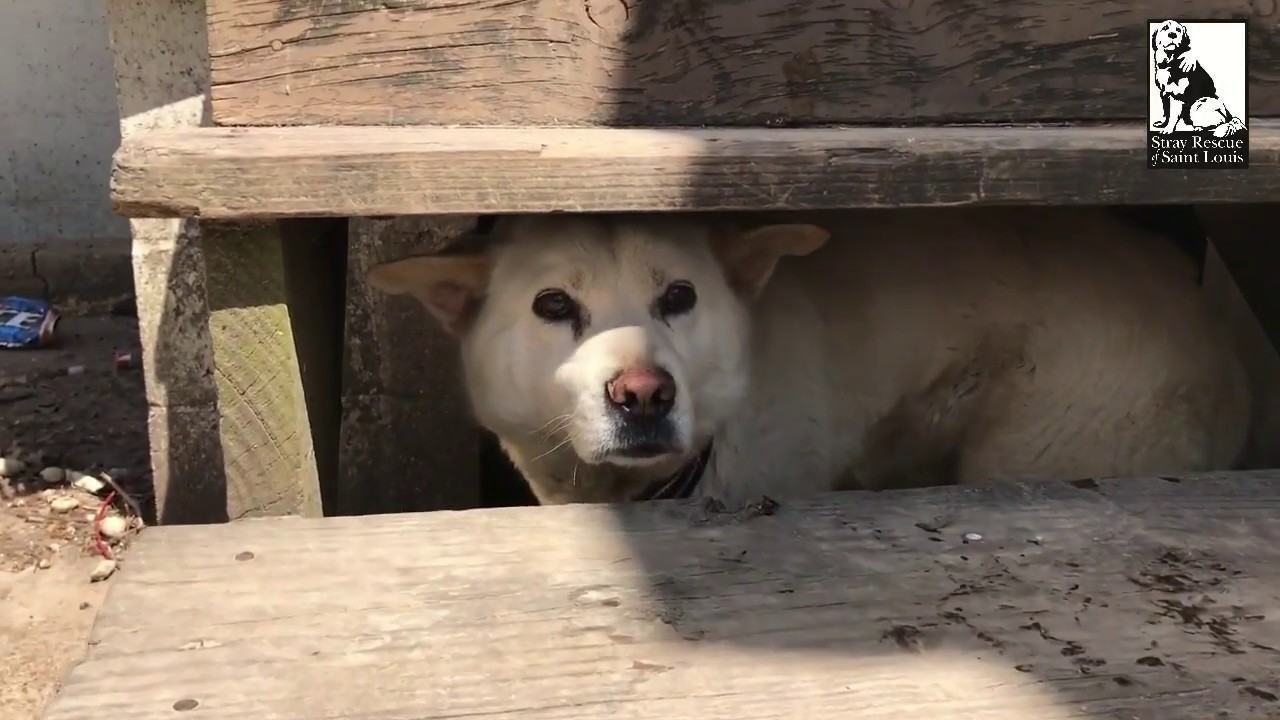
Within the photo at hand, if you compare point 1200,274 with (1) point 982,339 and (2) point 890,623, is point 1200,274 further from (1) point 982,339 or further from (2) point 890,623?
(2) point 890,623

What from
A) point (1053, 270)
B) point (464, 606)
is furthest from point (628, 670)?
point (1053, 270)

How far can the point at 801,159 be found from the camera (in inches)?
73.7

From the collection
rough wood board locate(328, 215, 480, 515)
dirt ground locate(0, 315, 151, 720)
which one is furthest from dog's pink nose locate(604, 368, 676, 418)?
dirt ground locate(0, 315, 151, 720)

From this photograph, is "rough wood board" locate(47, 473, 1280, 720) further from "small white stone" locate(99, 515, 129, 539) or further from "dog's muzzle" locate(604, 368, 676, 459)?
"small white stone" locate(99, 515, 129, 539)

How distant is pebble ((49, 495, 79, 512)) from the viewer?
12.2ft

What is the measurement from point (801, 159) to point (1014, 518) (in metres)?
0.63

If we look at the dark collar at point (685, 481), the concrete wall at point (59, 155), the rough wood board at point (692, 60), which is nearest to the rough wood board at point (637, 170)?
the rough wood board at point (692, 60)

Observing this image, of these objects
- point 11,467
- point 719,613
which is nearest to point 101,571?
point 11,467

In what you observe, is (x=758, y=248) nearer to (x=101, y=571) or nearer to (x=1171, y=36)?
(x=1171, y=36)

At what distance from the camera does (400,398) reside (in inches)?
130

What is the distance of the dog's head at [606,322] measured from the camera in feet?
7.24

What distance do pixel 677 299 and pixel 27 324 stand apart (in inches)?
150

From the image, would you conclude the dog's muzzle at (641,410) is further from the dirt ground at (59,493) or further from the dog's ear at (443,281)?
Result: the dirt ground at (59,493)

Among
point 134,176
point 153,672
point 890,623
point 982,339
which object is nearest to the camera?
point 153,672
